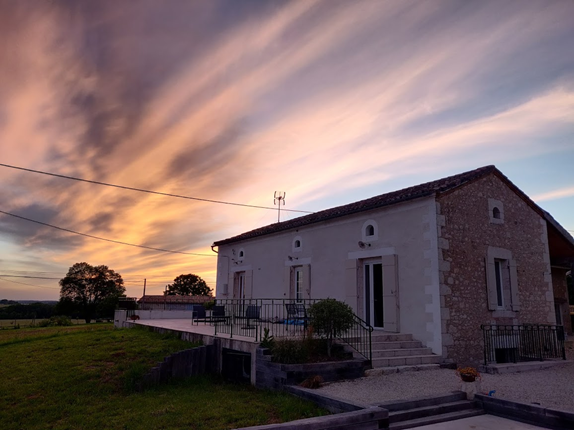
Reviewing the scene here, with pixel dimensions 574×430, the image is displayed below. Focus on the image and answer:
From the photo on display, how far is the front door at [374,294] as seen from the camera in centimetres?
1146

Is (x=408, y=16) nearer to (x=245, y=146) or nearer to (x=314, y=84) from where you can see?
(x=314, y=84)

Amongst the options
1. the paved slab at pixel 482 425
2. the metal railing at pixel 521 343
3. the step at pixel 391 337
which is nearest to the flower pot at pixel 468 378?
the paved slab at pixel 482 425

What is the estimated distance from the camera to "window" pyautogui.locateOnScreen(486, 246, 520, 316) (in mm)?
11211

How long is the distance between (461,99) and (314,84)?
149 inches

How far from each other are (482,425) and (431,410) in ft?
2.36

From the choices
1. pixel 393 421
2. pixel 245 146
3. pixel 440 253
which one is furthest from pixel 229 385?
pixel 245 146

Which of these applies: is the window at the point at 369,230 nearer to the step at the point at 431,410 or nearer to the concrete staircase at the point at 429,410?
the concrete staircase at the point at 429,410

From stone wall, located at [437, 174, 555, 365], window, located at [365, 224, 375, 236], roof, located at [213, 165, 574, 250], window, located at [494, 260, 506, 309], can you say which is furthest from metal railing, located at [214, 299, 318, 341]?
window, located at [494, 260, 506, 309]

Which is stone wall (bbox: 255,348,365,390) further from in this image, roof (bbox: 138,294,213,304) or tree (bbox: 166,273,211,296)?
tree (bbox: 166,273,211,296)

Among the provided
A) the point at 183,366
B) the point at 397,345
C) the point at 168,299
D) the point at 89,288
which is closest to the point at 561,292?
the point at 397,345

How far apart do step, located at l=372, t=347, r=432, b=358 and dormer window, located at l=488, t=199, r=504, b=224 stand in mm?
4470

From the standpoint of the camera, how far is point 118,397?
7.77 m

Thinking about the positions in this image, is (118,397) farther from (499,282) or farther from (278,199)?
(278,199)

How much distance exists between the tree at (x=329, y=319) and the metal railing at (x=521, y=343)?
4098mm
